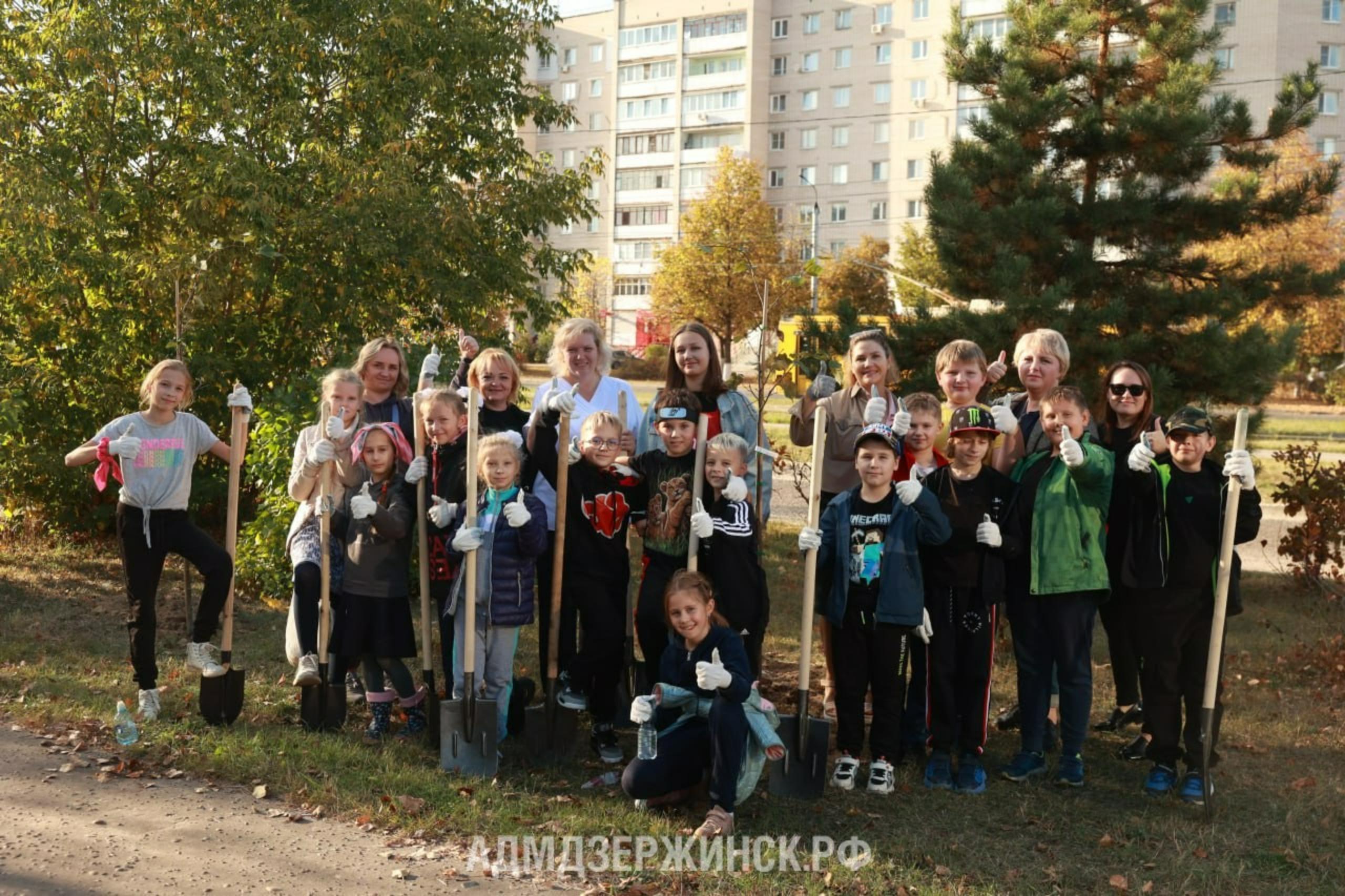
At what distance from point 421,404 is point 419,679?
1.84 m

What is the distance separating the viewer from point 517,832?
4.98 m

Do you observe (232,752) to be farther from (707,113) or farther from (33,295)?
(707,113)

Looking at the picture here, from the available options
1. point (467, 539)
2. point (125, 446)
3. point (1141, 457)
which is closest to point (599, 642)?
point (467, 539)

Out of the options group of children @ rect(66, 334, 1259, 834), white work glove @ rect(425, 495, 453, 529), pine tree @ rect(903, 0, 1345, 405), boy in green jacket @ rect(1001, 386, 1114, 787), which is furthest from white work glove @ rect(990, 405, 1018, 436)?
pine tree @ rect(903, 0, 1345, 405)

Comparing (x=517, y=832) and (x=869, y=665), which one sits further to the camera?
(x=869, y=665)

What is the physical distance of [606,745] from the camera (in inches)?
240

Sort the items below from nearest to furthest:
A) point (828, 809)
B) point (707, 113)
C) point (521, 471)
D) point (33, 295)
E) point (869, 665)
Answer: point (828, 809) → point (869, 665) → point (521, 471) → point (33, 295) → point (707, 113)

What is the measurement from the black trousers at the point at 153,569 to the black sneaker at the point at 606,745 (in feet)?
6.65

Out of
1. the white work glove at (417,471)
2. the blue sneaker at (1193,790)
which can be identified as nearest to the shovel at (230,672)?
the white work glove at (417,471)

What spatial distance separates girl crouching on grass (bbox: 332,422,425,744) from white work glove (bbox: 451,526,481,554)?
57 cm

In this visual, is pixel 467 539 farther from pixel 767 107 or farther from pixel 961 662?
pixel 767 107

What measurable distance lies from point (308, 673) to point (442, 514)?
3.50ft

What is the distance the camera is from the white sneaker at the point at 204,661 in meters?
6.21

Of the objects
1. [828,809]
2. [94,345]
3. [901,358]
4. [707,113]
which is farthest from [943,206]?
[707,113]
